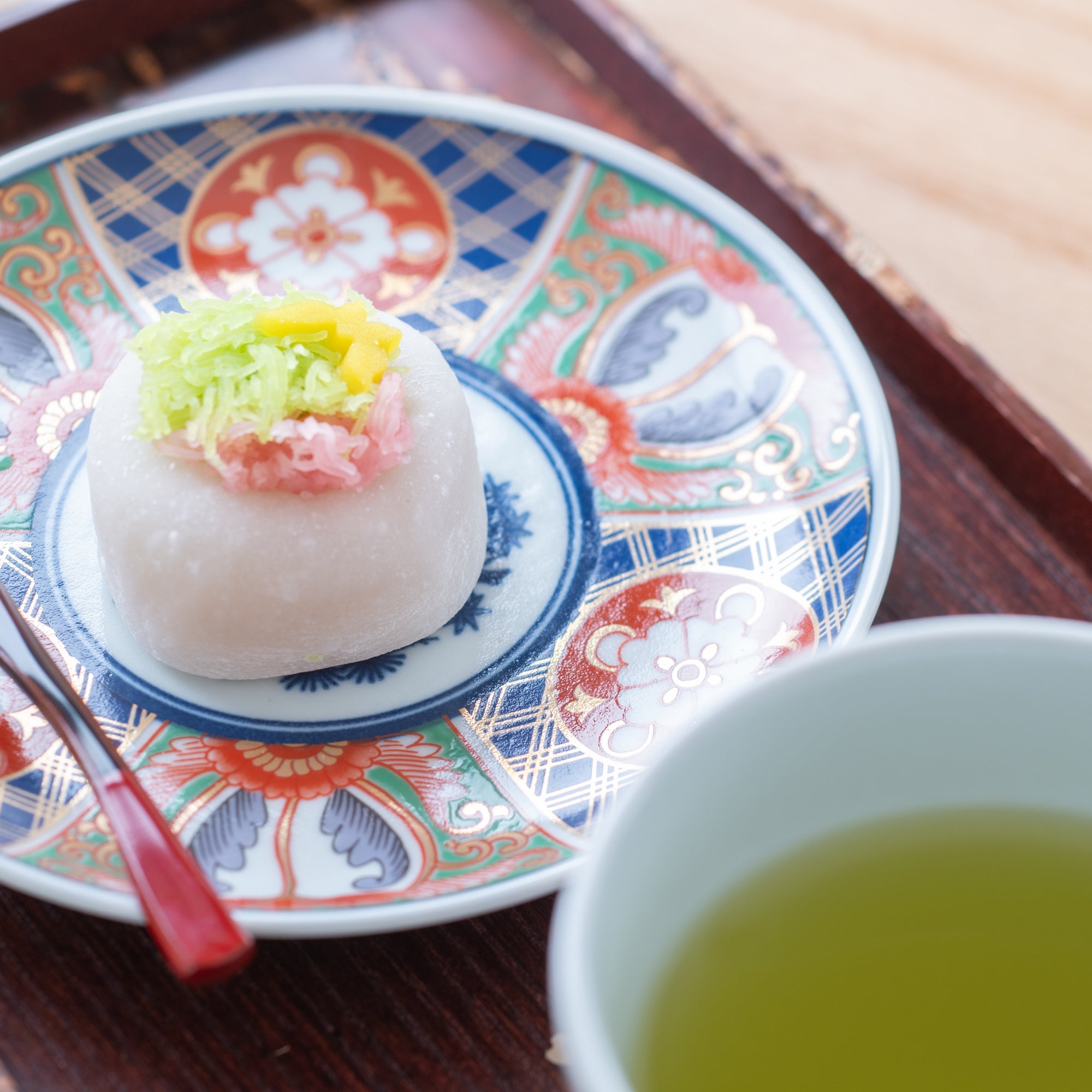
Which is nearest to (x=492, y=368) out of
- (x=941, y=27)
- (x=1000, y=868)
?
(x=1000, y=868)

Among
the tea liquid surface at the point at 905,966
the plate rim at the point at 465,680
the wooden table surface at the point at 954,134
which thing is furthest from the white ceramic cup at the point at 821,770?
the wooden table surface at the point at 954,134

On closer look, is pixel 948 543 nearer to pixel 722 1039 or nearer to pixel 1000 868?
pixel 1000 868

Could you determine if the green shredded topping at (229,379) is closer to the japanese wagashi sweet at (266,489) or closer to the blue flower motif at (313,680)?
the japanese wagashi sweet at (266,489)

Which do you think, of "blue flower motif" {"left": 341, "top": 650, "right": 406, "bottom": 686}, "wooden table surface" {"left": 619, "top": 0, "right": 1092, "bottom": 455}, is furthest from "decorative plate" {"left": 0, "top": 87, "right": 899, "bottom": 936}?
"wooden table surface" {"left": 619, "top": 0, "right": 1092, "bottom": 455}

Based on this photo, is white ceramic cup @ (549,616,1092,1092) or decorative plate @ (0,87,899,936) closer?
white ceramic cup @ (549,616,1092,1092)

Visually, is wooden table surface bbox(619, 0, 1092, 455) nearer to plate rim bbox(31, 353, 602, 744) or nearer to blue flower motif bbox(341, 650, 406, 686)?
plate rim bbox(31, 353, 602, 744)

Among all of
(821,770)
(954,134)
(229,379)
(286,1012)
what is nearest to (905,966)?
(821,770)
